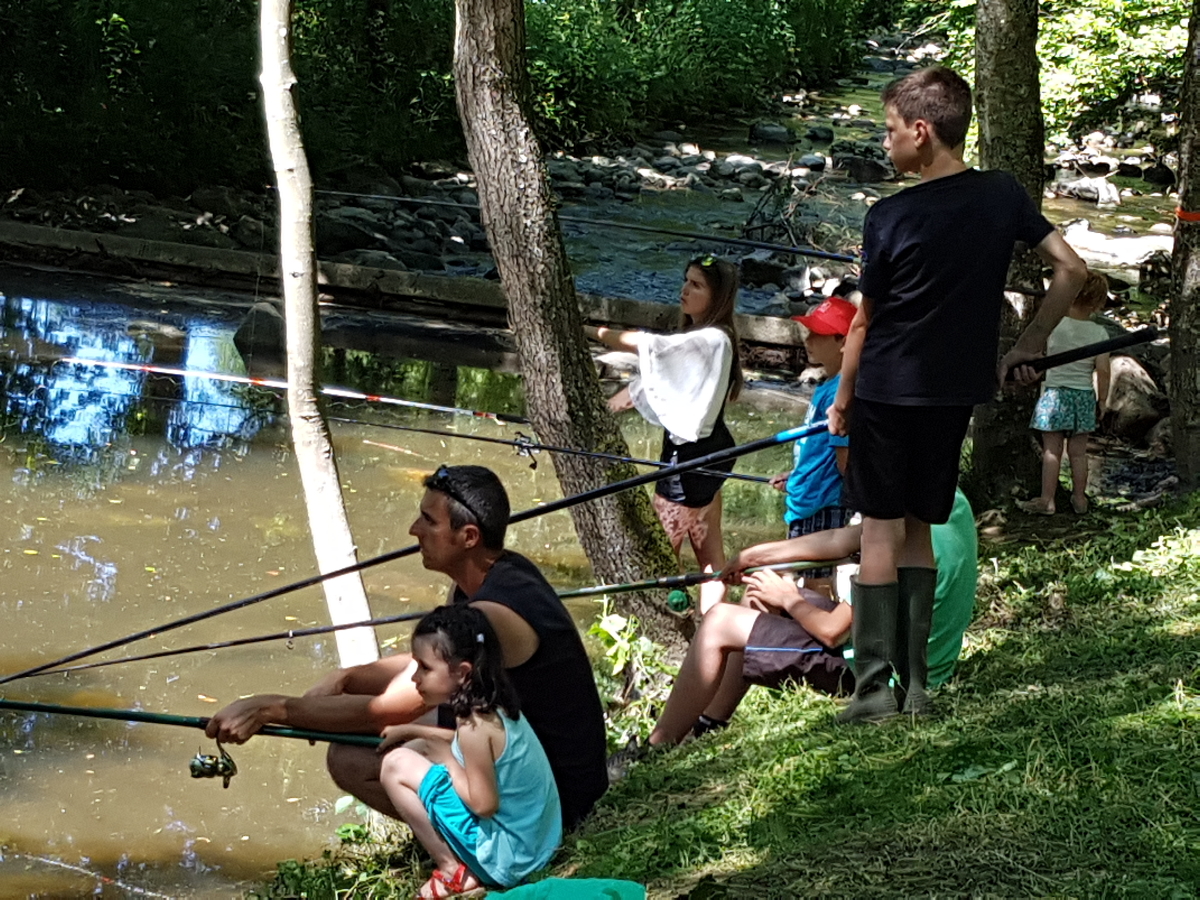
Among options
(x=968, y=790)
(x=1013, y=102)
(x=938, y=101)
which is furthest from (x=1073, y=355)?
(x=1013, y=102)

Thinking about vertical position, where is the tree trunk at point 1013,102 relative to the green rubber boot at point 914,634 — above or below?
above

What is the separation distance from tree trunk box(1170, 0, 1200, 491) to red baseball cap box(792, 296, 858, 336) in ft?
7.73

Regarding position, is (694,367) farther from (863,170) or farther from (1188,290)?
(863,170)

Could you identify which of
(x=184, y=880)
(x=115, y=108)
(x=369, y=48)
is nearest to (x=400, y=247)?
(x=115, y=108)

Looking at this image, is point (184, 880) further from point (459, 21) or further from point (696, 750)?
point (459, 21)

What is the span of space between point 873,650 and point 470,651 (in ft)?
3.29

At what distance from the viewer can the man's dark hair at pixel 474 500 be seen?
→ 3.67 m

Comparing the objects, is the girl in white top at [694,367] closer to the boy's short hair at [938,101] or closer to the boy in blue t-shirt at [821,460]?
the boy in blue t-shirt at [821,460]

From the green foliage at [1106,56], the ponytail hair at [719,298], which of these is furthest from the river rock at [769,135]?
the ponytail hair at [719,298]

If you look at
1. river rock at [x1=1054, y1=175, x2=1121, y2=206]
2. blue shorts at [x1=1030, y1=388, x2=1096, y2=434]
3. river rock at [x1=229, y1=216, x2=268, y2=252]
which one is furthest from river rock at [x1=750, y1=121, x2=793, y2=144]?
blue shorts at [x1=1030, y1=388, x2=1096, y2=434]

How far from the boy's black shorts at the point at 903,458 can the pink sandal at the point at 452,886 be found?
4.07 feet

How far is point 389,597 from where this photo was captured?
6402 mm

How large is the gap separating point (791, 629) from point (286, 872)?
4.93 ft

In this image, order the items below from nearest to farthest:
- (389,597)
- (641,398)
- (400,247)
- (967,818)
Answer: (967,818) → (641,398) → (389,597) → (400,247)
